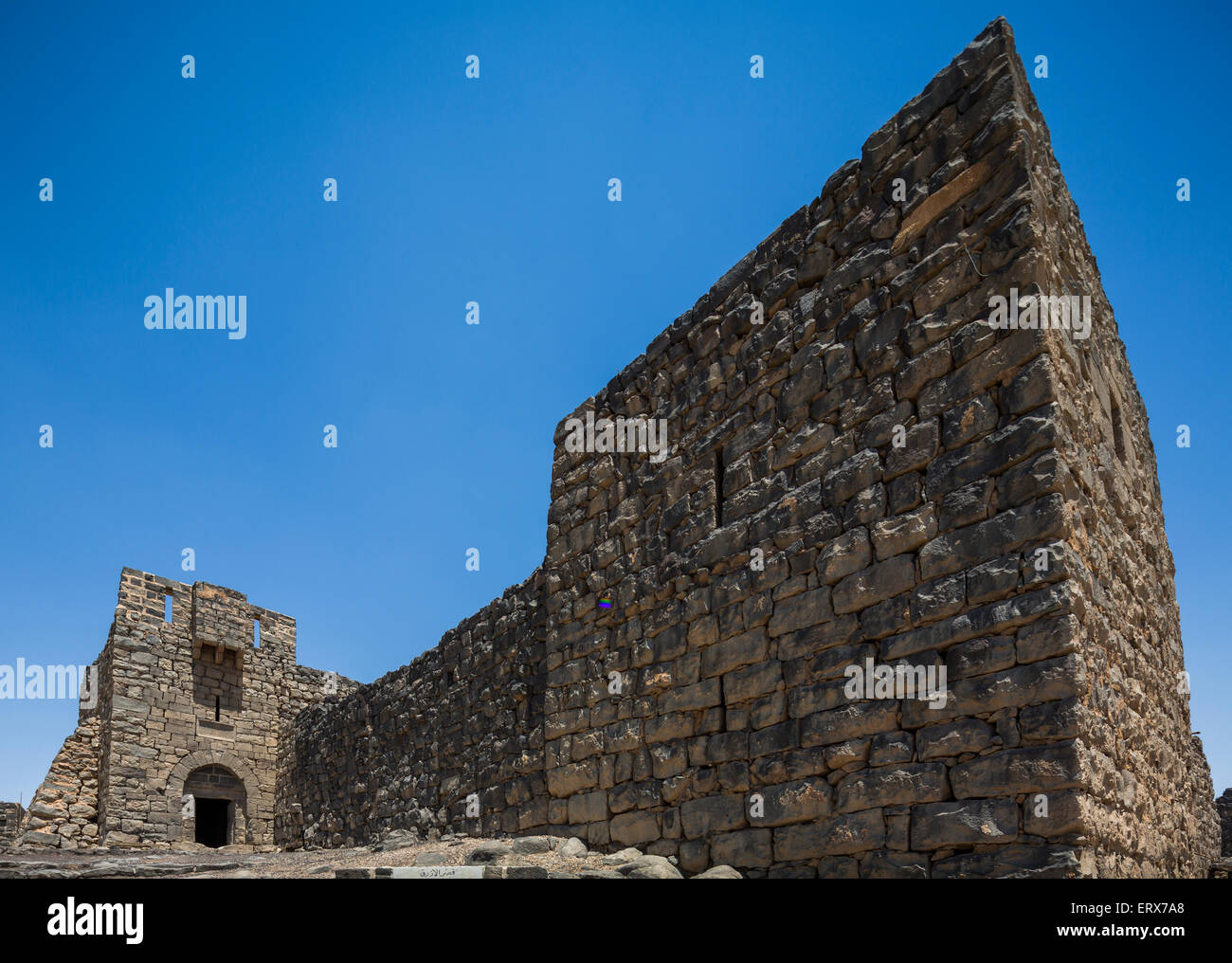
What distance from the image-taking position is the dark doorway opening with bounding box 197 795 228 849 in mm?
16750

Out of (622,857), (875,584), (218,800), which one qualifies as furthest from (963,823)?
(218,800)

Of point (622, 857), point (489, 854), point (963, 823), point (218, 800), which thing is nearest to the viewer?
point (963, 823)

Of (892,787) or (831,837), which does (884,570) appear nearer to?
(892,787)

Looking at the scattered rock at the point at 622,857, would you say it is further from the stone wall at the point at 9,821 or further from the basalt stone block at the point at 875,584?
the stone wall at the point at 9,821

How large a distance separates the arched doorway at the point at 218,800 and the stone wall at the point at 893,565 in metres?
9.84

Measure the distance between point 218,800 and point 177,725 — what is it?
5.44 feet

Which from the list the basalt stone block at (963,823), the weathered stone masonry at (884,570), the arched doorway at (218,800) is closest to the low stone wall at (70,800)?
the arched doorway at (218,800)

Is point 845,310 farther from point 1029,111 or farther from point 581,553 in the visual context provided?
point 581,553

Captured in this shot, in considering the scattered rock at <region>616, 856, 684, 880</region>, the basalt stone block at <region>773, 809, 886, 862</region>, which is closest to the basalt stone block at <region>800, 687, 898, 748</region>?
the basalt stone block at <region>773, 809, 886, 862</region>

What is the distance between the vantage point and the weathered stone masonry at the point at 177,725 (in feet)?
49.2

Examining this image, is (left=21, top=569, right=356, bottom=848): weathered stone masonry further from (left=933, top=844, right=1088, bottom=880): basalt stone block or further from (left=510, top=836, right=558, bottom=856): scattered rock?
(left=933, top=844, right=1088, bottom=880): basalt stone block

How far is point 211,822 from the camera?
17.3 metres

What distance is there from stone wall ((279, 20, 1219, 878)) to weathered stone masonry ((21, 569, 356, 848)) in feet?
31.9
